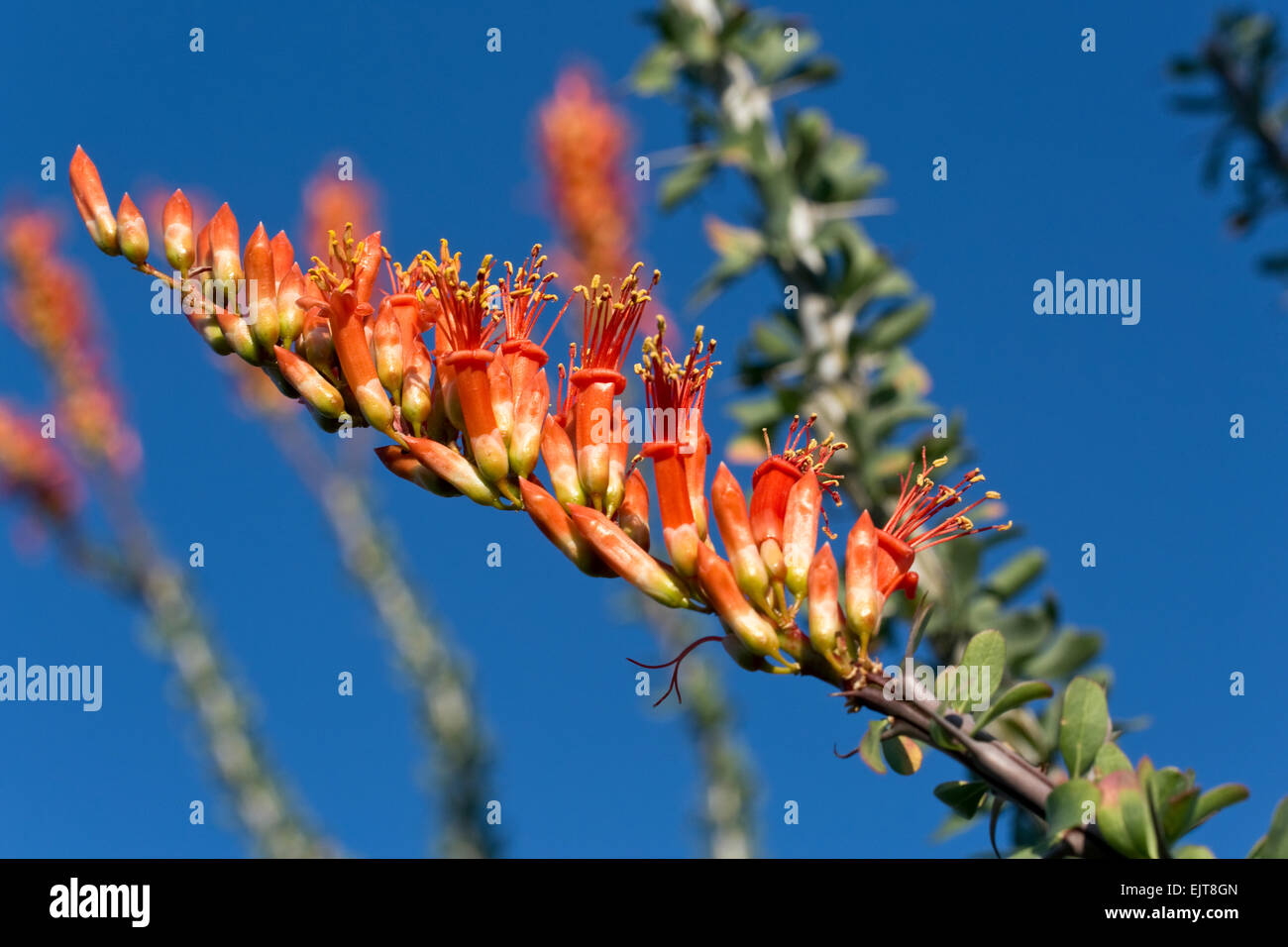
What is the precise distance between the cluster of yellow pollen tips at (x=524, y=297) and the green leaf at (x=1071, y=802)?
4.41 feet

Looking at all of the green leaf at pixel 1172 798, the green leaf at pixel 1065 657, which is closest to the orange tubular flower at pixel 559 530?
the green leaf at pixel 1172 798

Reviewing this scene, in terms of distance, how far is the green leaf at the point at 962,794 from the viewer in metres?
2.23

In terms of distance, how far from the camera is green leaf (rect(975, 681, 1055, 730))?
2.06m

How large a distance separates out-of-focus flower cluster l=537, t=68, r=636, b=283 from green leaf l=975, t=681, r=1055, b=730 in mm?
5499

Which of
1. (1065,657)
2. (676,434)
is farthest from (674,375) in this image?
(1065,657)

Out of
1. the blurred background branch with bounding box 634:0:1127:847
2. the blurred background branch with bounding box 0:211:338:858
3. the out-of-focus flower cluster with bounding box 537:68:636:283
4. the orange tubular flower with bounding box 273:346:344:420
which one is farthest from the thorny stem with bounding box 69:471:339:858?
the orange tubular flower with bounding box 273:346:344:420

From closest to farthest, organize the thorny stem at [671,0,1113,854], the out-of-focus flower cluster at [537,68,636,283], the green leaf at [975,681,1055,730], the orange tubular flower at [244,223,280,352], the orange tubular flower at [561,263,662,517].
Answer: the green leaf at [975,681,1055,730] → the orange tubular flower at [561,263,662,517] → the orange tubular flower at [244,223,280,352] → the thorny stem at [671,0,1113,854] → the out-of-focus flower cluster at [537,68,636,283]

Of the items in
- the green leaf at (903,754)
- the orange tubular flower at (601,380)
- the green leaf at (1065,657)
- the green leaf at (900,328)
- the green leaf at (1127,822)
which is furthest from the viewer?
the green leaf at (900,328)

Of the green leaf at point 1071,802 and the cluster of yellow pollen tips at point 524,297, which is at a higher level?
the cluster of yellow pollen tips at point 524,297

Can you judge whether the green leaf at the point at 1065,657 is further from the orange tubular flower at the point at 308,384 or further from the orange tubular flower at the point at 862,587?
the orange tubular flower at the point at 308,384

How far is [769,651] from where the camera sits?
2.12 meters

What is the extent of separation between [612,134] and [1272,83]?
4.21m

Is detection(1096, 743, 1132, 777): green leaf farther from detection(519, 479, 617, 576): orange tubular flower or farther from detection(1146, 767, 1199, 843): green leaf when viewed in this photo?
detection(519, 479, 617, 576): orange tubular flower

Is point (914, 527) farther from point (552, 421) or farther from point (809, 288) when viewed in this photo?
point (809, 288)
